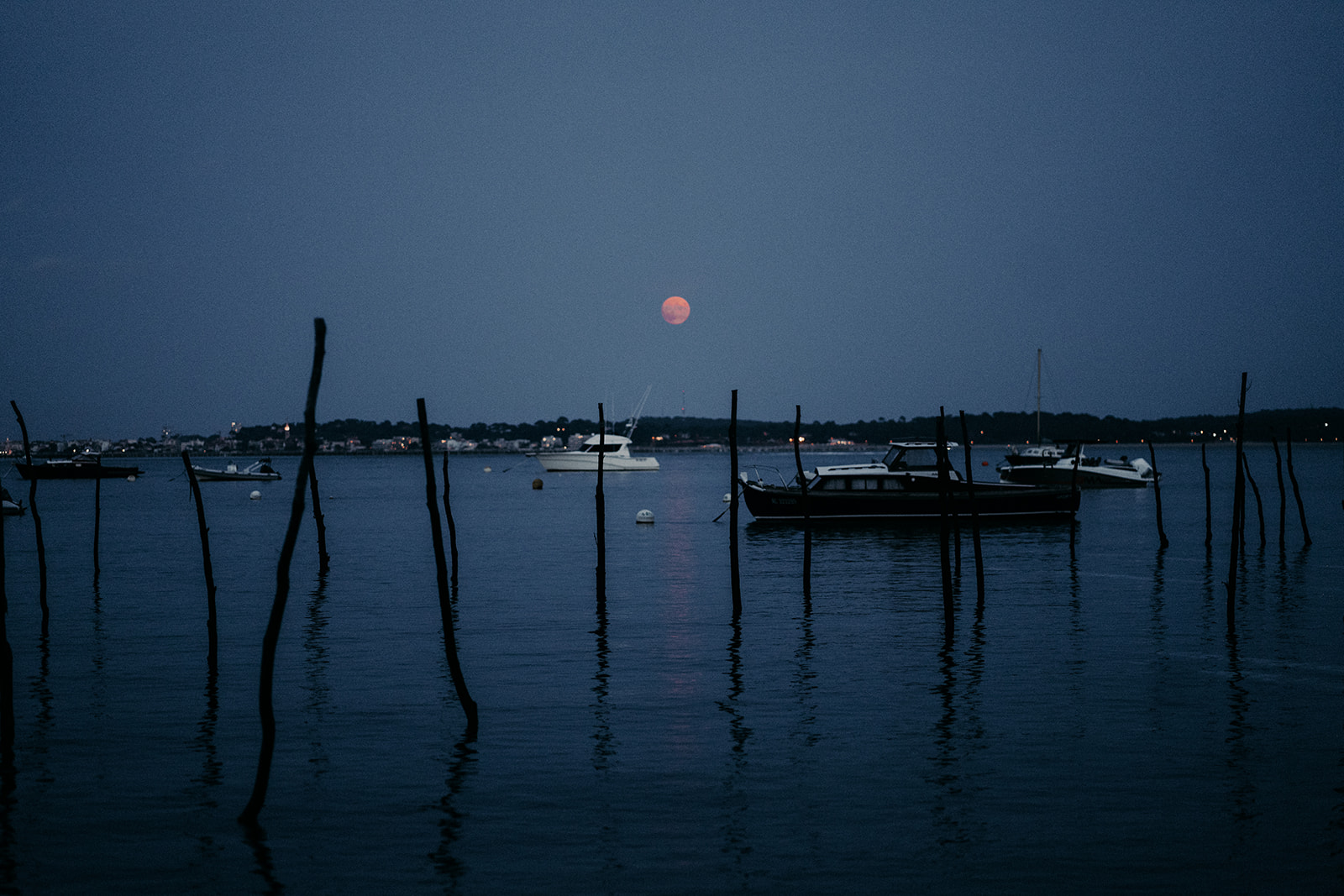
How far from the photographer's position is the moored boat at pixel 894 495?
45.6 m

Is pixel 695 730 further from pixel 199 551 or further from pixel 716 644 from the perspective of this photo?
pixel 199 551

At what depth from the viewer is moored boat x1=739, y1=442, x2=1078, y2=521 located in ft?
150

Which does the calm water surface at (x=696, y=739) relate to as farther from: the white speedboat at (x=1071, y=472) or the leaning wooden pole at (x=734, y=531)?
the white speedboat at (x=1071, y=472)

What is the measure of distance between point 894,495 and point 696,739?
32283mm

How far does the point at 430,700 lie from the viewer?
1641 cm

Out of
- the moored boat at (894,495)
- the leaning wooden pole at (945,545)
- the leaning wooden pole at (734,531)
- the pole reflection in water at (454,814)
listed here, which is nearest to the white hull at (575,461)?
the moored boat at (894,495)

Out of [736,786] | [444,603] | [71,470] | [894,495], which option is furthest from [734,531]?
[71,470]

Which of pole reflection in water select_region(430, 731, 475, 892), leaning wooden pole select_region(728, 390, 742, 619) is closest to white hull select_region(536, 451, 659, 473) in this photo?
leaning wooden pole select_region(728, 390, 742, 619)

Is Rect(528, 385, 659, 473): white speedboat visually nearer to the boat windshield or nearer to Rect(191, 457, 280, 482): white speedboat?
Rect(191, 457, 280, 482): white speedboat

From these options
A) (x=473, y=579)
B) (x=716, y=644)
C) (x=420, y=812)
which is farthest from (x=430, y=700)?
(x=473, y=579)

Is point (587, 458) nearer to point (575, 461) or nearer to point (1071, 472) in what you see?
point (575, 461)

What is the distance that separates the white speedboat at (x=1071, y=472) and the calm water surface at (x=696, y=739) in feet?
149

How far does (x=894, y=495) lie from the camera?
4534cm

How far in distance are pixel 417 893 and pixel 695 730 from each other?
5793mm
